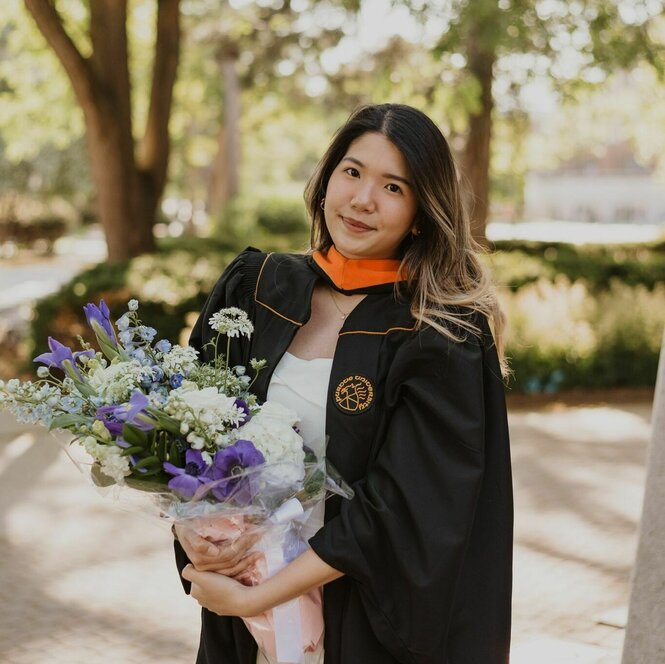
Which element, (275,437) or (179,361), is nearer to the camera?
(275,437)

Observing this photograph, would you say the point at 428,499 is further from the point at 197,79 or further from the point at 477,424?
the point at 197,79

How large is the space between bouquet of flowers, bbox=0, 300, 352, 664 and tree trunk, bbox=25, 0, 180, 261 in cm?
873

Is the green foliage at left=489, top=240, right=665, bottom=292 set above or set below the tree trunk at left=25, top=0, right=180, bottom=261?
below

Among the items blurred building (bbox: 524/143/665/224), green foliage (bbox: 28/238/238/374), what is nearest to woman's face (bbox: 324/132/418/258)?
green foliage (bbox: 28/238/238/374)

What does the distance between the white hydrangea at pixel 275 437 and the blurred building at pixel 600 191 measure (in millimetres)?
66272

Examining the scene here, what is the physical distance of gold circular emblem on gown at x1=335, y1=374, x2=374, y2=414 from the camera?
224cm

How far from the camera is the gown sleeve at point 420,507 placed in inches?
84.0

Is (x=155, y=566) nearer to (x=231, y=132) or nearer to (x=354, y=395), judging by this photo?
(x=354, y=395)

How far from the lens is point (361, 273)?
2420mm

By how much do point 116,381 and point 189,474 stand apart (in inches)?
11.2

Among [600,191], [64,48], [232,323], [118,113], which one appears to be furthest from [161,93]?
[600,191]

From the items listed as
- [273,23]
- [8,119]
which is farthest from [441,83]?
[8,119]

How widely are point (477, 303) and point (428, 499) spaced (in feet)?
1.66

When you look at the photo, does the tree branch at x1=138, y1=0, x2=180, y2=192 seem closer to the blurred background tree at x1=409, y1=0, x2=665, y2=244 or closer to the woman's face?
the blurred background tree at x1=409, y1=0, x2=665, y2=244
